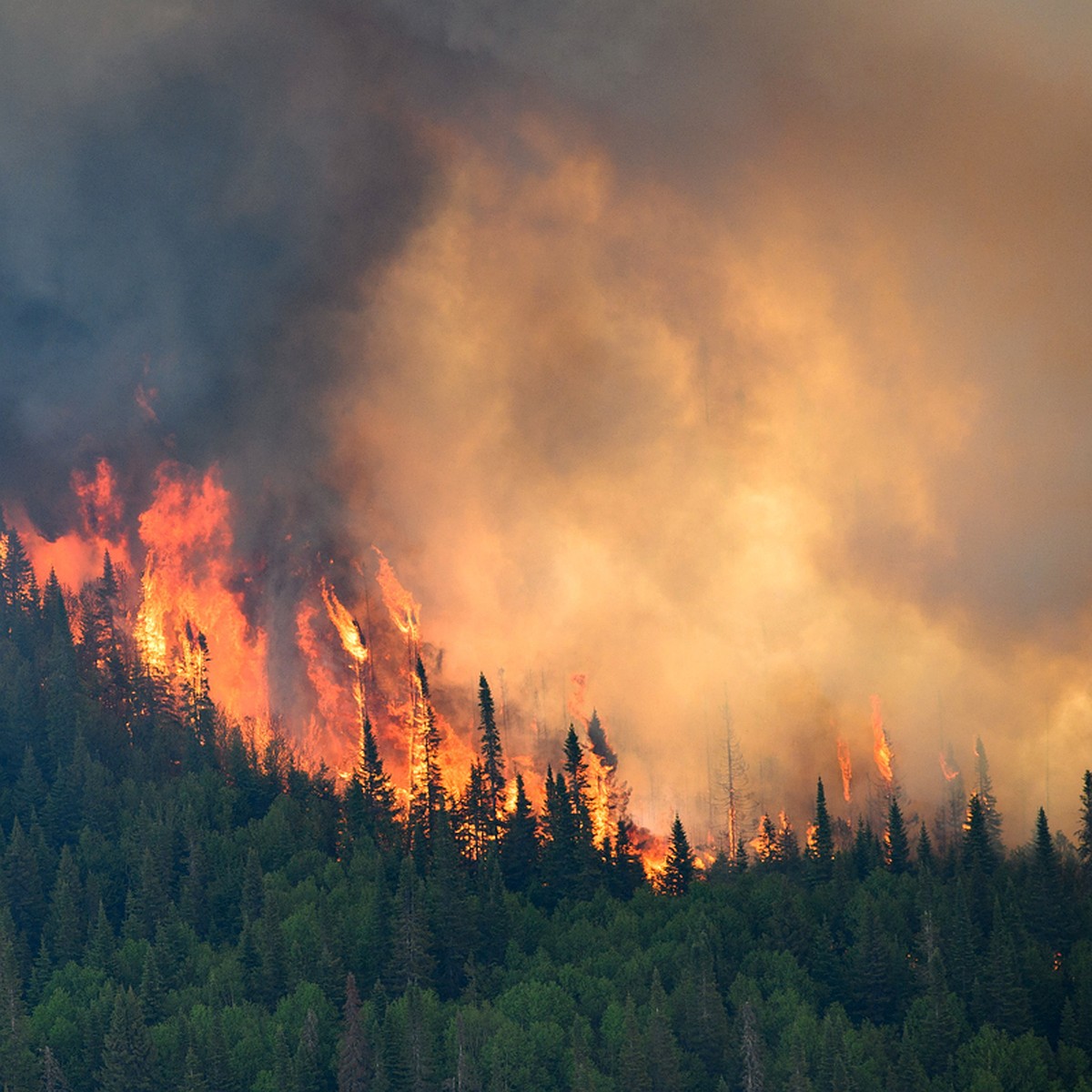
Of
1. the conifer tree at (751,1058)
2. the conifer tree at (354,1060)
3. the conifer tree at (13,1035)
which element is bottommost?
the conifer tree at (751,1058)

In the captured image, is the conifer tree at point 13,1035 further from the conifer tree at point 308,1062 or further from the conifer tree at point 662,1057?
the conifer tree at point 662,1057

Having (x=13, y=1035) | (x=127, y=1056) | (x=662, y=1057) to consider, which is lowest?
(x=662, y=1057)

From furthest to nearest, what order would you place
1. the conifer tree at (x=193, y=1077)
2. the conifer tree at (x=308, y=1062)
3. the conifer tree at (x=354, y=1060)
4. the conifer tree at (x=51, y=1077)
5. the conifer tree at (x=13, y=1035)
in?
the conifer tree at (x=51, y=1077) → the conifer tree at (x=13, y=1035) → the conifer tree at (x=308, y=1062) → the conifer tree at (x=354, y=1060) → the conifer tree at (x=193, y=1077)

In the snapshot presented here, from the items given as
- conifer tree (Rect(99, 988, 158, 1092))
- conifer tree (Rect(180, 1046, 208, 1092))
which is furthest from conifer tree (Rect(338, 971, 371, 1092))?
conifer tree (Rect(99, 988, 158, 1092))

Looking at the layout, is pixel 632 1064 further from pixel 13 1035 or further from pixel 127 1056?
pixel 13 1035

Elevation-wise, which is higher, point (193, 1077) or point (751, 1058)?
point (193, 1077)

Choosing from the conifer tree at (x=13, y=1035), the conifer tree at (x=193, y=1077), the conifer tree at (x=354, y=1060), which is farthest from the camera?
the conifer tree at (x=13, y=1035)

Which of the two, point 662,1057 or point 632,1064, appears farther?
point 662,1057

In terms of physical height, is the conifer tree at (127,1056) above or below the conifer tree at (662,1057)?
above

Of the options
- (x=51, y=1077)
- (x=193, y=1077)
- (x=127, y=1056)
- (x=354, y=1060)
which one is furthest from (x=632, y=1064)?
(x=51, y=1077)

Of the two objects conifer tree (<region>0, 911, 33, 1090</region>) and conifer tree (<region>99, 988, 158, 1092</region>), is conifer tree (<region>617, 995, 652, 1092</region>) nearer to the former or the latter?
conifer tree (<region>99, 988, 158, 1092</region>)

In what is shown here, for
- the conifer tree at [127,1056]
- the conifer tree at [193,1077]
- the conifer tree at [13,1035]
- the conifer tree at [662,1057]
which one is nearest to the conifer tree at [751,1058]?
the conifer tree at [662,1057]

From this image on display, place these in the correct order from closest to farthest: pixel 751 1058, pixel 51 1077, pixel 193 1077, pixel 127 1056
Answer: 1. pixel 193 1077
2. pixel 751 1058
3. pixel 51 1077
4. pixel 127 1056

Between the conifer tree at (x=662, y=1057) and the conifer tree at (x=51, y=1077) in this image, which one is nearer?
the conifer tree at (x=662, y=1057)
